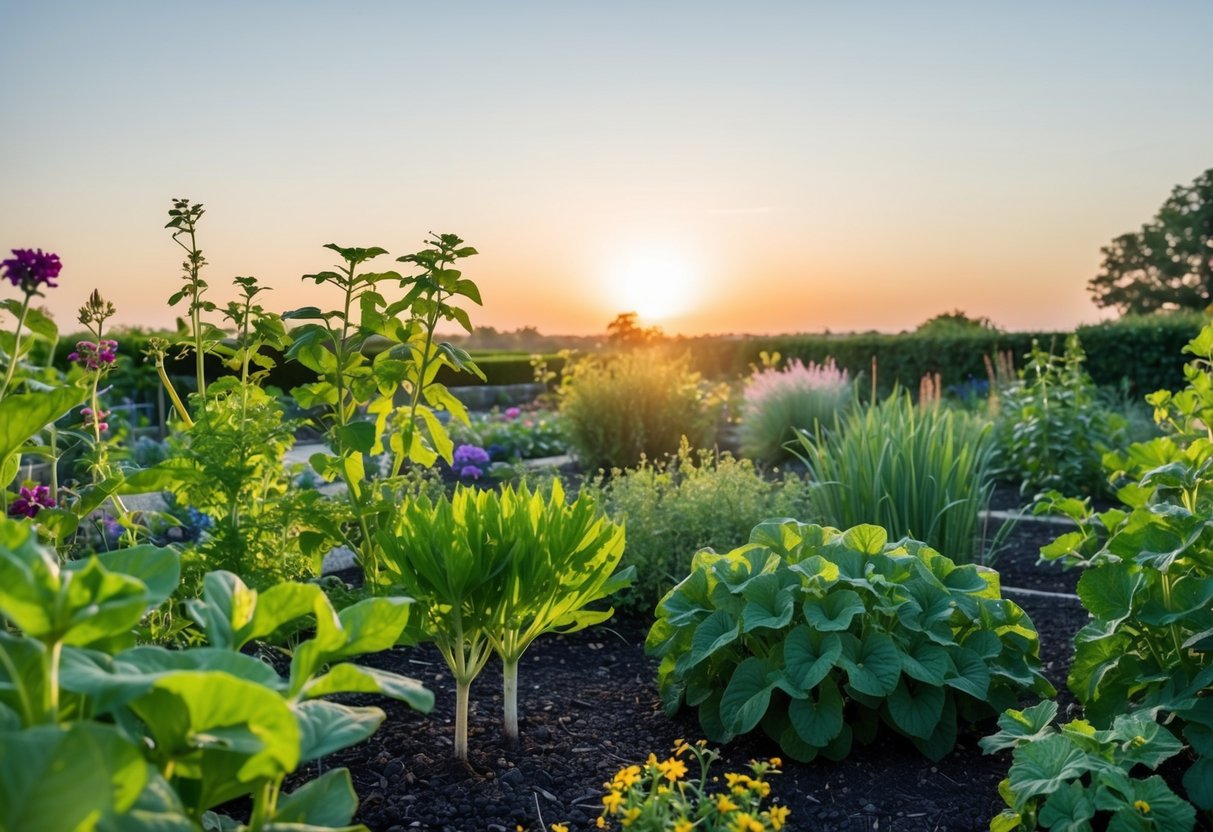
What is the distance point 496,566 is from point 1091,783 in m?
1.46

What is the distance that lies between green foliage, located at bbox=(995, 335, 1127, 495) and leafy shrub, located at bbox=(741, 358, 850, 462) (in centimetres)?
189

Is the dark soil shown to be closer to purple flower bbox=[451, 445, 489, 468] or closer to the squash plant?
the squash plant

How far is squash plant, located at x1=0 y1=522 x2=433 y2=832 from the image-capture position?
110 cm

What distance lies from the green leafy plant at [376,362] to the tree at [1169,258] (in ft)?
97.6

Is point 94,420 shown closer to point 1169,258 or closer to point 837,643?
point 837,643

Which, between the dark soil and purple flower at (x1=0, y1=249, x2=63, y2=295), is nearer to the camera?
purple flower at (x1=0, y1=249, x2=63, y2=295)

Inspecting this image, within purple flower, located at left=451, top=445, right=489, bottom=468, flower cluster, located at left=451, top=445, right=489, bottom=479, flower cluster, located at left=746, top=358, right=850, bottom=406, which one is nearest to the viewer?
flower cluster, located at left=451, top=445, right=489, bottom=479

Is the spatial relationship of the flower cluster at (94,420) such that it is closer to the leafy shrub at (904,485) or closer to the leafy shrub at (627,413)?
the leafy shrub at (904,485)

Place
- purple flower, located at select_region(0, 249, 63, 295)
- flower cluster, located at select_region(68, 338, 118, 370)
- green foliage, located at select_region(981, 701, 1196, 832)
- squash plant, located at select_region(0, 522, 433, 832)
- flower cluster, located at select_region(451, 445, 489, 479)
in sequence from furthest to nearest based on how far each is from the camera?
flower cluster, located at select_region(451, 445, 489, 479) < flower cluster, located at select_region(68, 338, 118, 370) < green foliage, located at select_region(981, 701, 1196, 832) < purple flower, located at select_region(0, 249, 63, 295) < squash plant, located at select_region(0, 522, 433, 832)

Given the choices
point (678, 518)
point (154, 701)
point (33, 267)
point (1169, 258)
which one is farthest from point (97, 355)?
point (1169, 258)

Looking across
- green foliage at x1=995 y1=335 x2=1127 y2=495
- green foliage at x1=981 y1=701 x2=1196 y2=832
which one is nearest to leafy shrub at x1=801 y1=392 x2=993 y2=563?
green foliage at x1=981 y1=701 x2=1196 y2=832

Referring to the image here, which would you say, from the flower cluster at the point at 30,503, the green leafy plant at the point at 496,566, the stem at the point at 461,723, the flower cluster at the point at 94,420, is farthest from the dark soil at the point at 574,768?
the flower cluster at the point at 94,420

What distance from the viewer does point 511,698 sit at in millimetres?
2746

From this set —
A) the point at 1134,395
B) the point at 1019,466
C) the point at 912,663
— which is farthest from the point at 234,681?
the point at 1134,395
